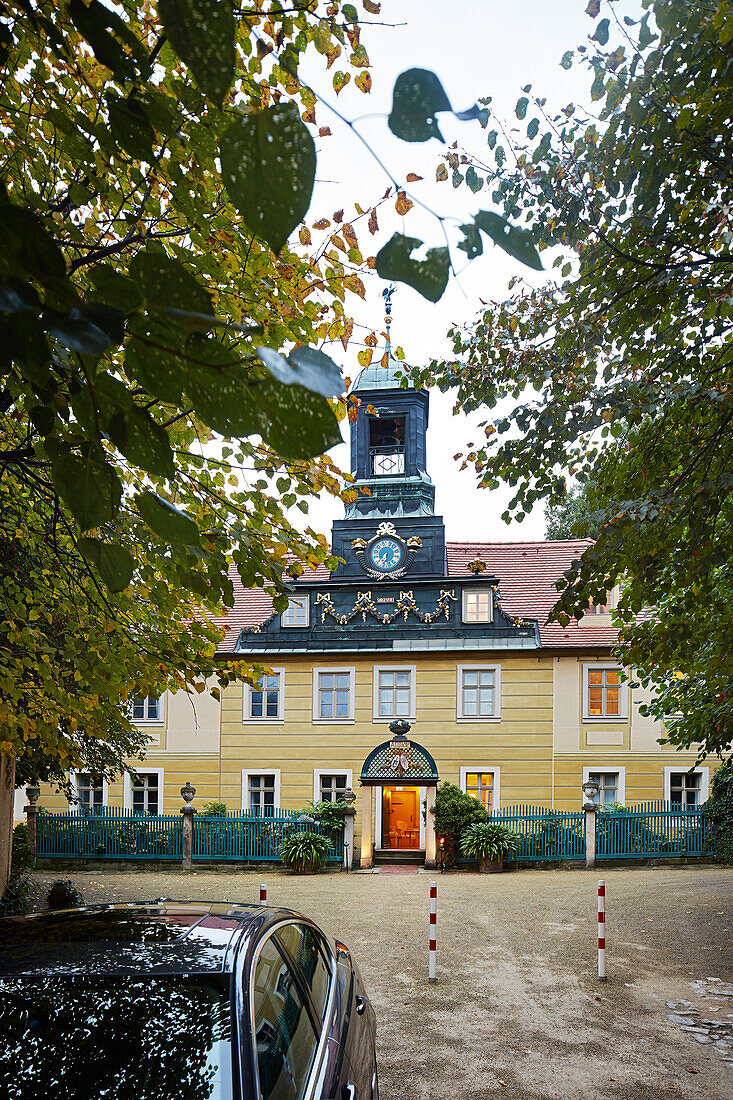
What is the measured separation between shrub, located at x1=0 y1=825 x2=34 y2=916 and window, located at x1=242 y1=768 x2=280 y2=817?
272 inches

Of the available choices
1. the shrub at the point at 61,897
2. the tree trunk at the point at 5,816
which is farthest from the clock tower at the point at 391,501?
the shrub at the point at 61,897

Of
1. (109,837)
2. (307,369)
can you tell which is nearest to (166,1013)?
(307,369)

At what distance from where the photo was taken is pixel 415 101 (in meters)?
0.99

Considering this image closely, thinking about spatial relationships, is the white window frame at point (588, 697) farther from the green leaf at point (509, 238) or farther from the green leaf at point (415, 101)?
the green leaf at point (415, 101)

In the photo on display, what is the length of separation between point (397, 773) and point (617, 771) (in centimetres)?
650

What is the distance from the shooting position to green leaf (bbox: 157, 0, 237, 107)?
3.12 ft

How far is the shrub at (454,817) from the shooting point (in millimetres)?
21078

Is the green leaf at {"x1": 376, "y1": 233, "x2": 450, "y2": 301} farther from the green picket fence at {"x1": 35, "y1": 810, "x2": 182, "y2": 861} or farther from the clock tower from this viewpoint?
the clock tower

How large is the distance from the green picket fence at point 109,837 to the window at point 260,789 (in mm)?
3188

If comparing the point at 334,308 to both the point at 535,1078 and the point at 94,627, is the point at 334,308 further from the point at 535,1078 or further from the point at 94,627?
the point at 535,1078

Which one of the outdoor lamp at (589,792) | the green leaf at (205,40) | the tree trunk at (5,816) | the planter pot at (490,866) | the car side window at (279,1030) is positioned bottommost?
the planter pot at (490,866)

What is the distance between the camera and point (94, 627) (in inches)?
246

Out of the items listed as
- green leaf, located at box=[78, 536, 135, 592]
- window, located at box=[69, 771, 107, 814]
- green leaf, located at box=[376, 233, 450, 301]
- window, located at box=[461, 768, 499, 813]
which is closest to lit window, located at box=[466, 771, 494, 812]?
window, located at box=[461, 768, 499, 813]

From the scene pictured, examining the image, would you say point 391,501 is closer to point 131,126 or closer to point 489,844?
point 489,844
